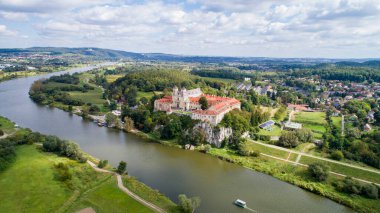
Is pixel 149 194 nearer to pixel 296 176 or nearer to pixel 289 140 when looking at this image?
pixel 296 176

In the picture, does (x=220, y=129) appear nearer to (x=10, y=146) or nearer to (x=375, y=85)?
(x=10, y=146)

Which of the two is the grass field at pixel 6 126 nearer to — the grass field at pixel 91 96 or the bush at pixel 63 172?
the bush at pixel 63 172

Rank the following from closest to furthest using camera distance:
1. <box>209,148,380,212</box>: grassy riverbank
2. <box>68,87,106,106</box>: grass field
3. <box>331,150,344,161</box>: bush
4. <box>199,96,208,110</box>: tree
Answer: <box>209,148,380,212</box>: grassy riverbank → <box>331,150,344,161</box>: bush → <box>199,96,208,110</box>: tree → <box>68,87,106,106</box>: grass field

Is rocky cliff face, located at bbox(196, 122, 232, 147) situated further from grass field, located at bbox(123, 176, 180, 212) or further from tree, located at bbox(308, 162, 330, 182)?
grass field, located at bbox(123, 176, 180, 212)

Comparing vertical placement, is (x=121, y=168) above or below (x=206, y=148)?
above

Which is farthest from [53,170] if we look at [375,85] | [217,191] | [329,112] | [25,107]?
[375,85]

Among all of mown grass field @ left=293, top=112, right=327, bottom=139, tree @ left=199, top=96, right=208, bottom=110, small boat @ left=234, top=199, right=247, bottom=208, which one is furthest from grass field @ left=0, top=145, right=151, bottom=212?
mown grass field @ left=293, top=112, right=327, bottom=139

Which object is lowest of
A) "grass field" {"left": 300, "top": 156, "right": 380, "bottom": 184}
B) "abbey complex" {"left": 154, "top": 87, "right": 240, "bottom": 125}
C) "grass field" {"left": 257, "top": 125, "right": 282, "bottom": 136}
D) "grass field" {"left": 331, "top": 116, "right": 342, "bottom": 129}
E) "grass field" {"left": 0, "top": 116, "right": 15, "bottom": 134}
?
"grass field" {"left": 300, "top": 156, "right": 380, "bottom": 184}

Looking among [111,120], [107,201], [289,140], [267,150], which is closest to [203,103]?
[267,150]
